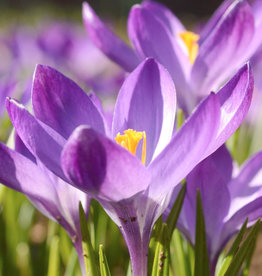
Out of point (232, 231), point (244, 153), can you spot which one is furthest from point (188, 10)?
point (232, 231)

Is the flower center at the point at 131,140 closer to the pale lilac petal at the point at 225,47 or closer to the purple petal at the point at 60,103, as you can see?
the purple petal at the point at 60,103

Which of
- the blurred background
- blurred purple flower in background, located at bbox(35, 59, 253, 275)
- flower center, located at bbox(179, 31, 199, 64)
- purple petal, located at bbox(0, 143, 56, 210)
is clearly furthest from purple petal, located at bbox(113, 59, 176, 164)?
the blurred background

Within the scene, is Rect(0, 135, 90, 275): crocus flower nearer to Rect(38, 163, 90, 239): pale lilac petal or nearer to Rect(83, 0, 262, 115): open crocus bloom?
Rect(38, 163, 90, 239): pale lilac petal

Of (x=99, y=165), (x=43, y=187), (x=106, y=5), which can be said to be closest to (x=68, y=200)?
(x=43, y=187)

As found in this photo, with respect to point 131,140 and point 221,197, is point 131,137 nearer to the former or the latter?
point 131,140

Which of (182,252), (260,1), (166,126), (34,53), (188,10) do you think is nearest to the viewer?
(166,126)

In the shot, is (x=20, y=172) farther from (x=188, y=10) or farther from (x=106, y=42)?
(x=188, y=10)

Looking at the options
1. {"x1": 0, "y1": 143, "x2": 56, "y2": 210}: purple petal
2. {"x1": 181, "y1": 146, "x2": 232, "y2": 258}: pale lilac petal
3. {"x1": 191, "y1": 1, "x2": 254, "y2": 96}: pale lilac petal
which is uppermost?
{"x1": 191, "y1": 1, "x2": 254, "y2": 96}: pale lilac petal
